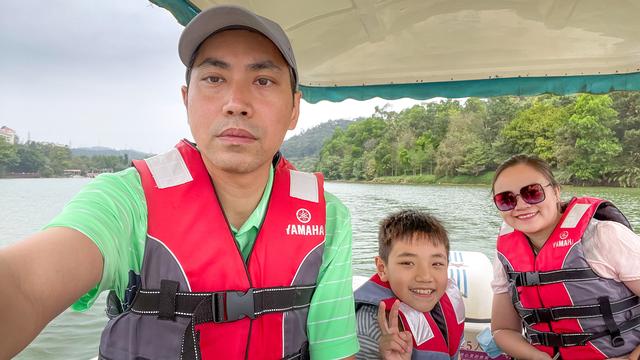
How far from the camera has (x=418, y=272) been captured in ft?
6.31

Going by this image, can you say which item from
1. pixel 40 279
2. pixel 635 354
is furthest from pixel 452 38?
pixel 40 279

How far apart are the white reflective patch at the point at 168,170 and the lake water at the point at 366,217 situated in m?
2.81

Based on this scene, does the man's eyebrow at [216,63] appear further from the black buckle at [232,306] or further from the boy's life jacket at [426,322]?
the boy's life jacket at [426,322]

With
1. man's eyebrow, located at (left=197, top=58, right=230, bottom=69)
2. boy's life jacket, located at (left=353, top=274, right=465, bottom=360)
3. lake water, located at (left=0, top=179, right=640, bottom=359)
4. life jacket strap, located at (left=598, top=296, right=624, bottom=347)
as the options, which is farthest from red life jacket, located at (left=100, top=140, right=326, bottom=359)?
lake water, located at (left=0, top=179, right=640, bottom=359)

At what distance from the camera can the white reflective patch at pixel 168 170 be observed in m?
1.24

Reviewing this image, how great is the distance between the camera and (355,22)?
2191mm

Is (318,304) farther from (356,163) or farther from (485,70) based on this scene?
(356,163)

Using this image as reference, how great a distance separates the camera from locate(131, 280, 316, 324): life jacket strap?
1.13 meters

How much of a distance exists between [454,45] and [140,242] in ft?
6.63

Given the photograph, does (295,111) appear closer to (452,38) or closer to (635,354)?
(452,38)

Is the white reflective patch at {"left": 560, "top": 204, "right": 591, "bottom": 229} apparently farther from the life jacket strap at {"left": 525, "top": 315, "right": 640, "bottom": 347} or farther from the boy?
the boy

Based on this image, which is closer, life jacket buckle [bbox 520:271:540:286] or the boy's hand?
the boy's hand

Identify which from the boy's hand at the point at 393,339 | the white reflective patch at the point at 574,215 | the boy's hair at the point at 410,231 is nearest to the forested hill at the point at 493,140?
the white reflective patch at the point at 574,215

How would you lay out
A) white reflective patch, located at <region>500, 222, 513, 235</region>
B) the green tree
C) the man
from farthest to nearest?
the green tree
white reflective patch, located at <region>500, 222, 513, 235</region>
the man
